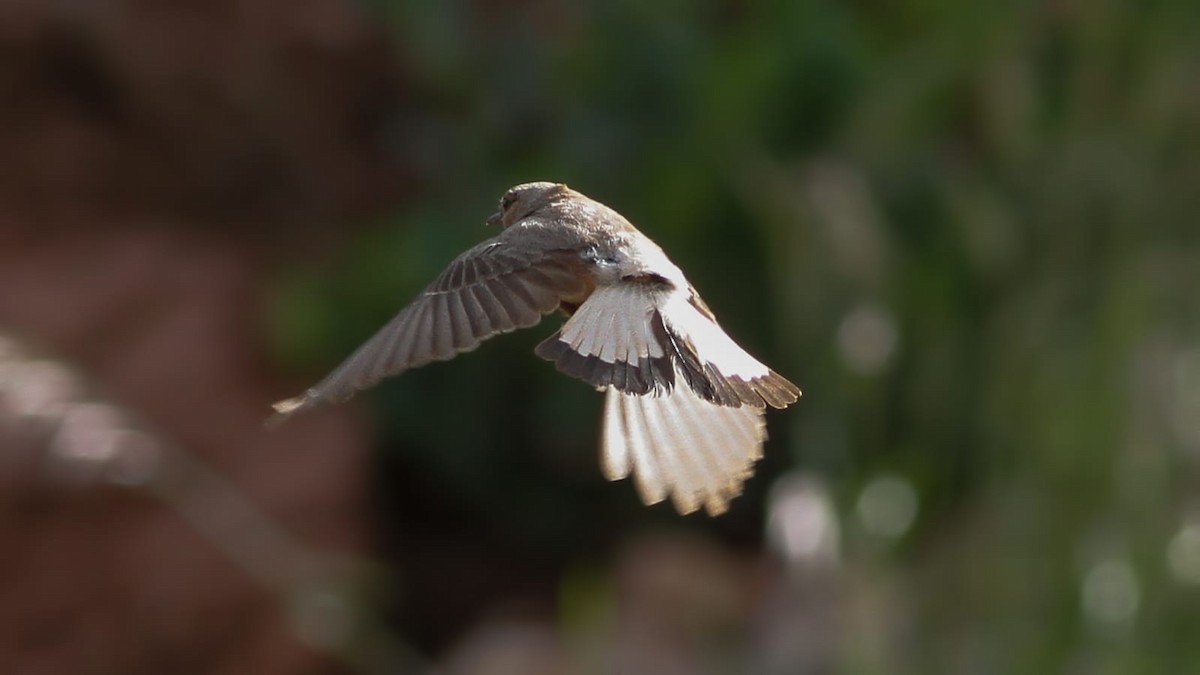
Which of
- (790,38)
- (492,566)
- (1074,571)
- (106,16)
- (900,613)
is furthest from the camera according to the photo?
(106,16)

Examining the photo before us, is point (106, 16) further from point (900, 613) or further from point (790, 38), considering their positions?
point (900, 613)

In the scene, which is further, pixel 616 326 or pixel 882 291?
pixel 882 291

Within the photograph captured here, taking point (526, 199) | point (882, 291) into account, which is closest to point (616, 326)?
point (526, 199)

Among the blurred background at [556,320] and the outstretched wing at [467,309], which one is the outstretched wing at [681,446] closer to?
the outstretched wing at [467,309]

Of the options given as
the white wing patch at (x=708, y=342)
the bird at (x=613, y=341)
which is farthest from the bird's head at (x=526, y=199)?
the white wing patch at (x=708, y=342)

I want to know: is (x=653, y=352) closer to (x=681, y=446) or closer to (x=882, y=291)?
(x=681, y=446)

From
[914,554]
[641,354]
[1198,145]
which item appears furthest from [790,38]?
[641,354]

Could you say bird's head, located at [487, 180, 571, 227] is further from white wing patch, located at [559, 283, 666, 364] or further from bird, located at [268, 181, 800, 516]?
white wing patch, located at [559, 283, 666, 364]
